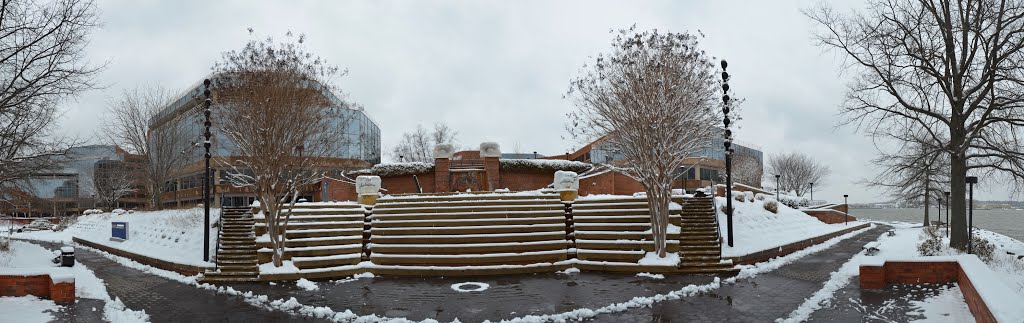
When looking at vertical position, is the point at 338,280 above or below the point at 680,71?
below

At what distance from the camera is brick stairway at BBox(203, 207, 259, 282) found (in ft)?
46.9

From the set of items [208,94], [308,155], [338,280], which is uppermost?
[208,94]

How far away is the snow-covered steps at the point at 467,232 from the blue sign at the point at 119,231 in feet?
40.6

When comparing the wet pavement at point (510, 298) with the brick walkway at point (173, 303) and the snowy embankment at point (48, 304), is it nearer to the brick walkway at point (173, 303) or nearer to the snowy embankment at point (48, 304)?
the brick walkway at point (173, 303)

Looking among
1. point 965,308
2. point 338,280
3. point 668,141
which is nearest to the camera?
point 965,308

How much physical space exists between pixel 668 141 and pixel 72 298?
43.1ft

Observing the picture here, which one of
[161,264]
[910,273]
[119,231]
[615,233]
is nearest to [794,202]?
[615,233]

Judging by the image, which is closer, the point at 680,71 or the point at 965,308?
the point at 965,308

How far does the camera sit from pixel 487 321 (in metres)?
9.12

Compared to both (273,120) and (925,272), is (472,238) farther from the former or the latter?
(925,272)

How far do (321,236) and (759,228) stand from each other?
42.6 ft

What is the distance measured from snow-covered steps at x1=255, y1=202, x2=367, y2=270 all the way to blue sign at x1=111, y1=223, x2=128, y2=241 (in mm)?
10483

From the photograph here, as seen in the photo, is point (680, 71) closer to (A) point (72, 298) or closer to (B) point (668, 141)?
(B) point (668, 141)

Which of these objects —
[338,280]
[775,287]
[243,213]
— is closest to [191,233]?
[243,213]
